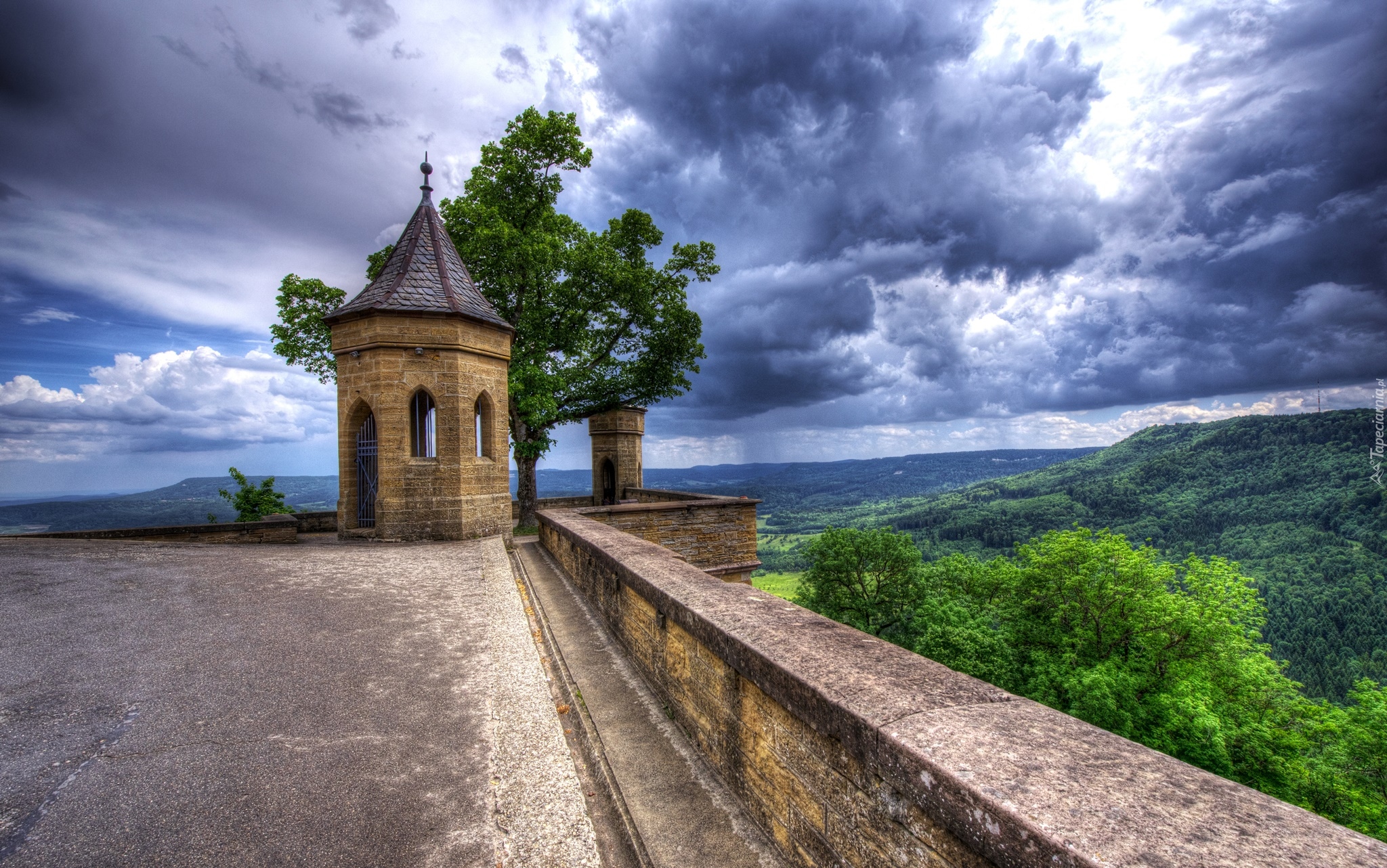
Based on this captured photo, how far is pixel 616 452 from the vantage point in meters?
18.8

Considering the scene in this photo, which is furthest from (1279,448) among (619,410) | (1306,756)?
(619,410)

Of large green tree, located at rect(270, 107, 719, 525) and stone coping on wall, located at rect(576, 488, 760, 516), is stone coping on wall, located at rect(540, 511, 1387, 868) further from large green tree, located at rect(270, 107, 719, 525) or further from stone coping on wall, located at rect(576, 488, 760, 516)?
large green tree, located at rect(270, 107, 719, 525)

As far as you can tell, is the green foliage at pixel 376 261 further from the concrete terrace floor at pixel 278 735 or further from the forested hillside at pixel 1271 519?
the forested hillside at pixel 1271 519

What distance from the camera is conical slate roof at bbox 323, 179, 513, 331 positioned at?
1030 centimetres

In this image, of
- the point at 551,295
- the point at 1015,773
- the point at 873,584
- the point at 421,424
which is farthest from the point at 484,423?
the point at 873,584

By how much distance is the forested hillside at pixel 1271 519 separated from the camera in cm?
4725

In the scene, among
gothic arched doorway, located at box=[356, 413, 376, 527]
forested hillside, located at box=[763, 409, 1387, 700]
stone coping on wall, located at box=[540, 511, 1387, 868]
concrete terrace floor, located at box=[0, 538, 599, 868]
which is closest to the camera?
stone coping on wall, located at box=[540, 511, 1387, 868]

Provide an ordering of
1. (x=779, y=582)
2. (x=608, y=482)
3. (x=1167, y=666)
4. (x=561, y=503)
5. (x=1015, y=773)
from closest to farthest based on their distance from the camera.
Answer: (x=1015, y=773)
(x=1167, y=666)
(x=561, y=503)
(x=608, y=482)
(x=779, y=582)

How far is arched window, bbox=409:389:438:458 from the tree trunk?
5.75m

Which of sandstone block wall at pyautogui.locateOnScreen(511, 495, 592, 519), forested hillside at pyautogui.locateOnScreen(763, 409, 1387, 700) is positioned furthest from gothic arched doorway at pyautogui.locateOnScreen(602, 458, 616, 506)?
forested hillside at pyautogui.locateOnScreen(763, 409, 1387, 700)

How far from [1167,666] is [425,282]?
2325 centimetres

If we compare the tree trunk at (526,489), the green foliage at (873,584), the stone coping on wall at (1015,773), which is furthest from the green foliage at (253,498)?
the green foliage at (873,584)

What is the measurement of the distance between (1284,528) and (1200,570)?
80.3 m

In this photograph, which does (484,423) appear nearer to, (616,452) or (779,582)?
(616,452)
